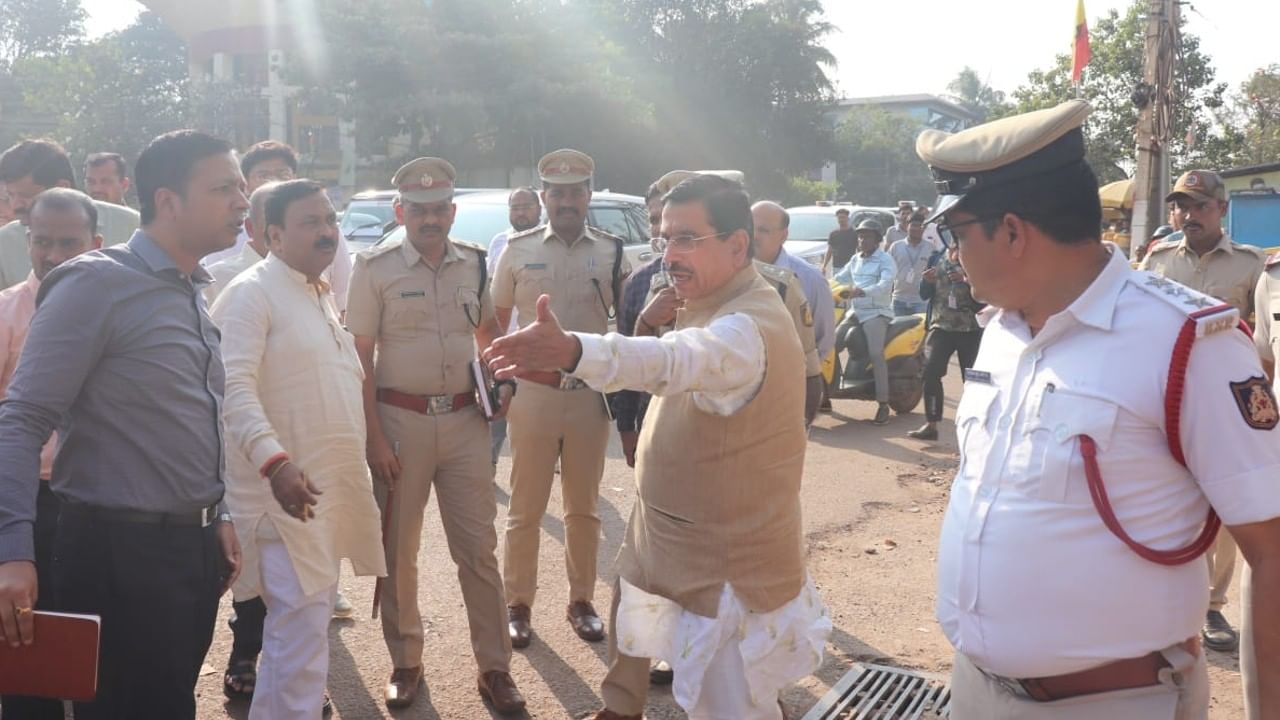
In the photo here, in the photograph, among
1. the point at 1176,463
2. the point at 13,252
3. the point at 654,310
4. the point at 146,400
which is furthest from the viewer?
the point at 13,252

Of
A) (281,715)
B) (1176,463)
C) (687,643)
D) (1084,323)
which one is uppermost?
(1084,323)

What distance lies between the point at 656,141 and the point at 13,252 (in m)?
34.9

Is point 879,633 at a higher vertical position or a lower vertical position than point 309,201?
lower

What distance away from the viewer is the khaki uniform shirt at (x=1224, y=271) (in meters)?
5.46

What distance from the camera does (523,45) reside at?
107 feet

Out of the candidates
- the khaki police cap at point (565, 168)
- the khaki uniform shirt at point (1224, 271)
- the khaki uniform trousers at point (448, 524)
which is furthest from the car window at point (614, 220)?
the khaki uniform trousers at point (448, 524)

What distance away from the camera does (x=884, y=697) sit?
14.8ft

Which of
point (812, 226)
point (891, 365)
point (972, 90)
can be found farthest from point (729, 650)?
point (972, 90)

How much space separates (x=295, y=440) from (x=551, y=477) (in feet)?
5.44

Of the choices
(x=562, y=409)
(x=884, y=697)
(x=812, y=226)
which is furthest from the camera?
(x=812, y=226)

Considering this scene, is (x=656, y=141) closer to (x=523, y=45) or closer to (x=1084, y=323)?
(x=523, y=45)

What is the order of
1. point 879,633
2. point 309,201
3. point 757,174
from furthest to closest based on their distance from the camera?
point 757,174 < point 879,633 < point 309,201

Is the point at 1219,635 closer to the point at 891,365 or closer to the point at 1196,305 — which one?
the point at 1196,305

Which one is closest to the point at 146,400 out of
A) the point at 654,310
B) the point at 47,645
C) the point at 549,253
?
the point at 47,645
